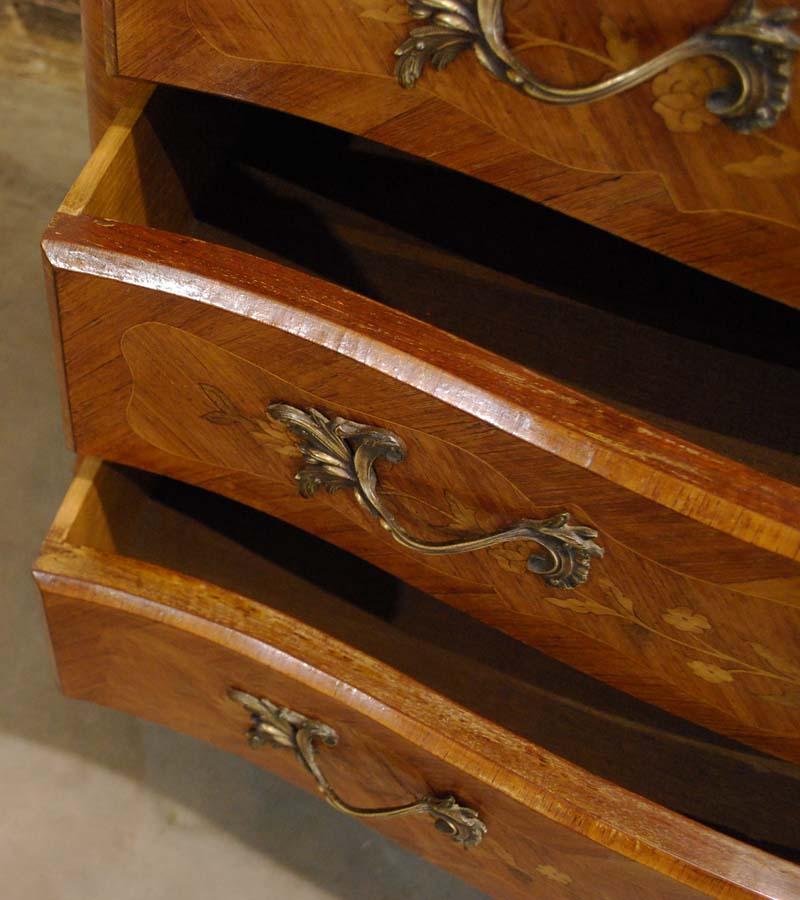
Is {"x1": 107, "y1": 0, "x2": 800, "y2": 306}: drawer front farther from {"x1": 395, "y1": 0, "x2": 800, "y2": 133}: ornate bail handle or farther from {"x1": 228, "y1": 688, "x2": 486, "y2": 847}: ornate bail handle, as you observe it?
{"x1": 228, "y1": 688, "x2": 486, "y2": 847}: ornate bail handle

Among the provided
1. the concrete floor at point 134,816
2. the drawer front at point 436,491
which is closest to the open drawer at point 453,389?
the drawer front at point 436,491

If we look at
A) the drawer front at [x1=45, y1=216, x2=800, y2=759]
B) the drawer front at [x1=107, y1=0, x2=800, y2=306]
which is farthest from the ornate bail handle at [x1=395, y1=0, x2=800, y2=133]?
the drawer front at [x1=45, y1=216, x2=800, y2=759]

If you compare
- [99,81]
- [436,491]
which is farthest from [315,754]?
[99,81]

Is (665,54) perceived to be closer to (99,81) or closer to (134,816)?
(99,81)

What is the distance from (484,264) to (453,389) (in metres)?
0.22

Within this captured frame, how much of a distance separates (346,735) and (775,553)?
260mm

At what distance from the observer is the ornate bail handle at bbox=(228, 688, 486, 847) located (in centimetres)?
56

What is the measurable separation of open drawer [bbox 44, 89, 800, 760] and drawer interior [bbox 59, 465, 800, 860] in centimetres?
8

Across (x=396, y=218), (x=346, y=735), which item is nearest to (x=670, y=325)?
(x=396, y=218)

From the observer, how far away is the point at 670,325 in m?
0.61

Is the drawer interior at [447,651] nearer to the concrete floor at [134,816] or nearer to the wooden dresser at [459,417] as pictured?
the wooden dresser at [459,417]

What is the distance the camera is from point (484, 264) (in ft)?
2.06

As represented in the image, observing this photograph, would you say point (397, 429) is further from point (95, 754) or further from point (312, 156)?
point (95, 754)

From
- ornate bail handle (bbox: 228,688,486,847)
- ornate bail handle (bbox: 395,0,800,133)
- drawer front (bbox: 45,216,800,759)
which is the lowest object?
ornate bail handle (bbox: 228,688,486,847)
